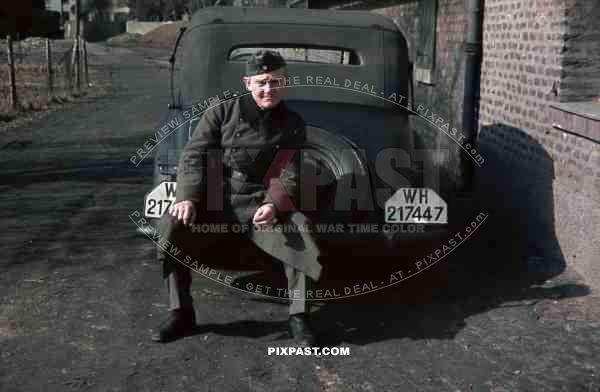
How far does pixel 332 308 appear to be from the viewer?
214 inches

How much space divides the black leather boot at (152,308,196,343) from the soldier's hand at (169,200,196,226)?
0.56 meters

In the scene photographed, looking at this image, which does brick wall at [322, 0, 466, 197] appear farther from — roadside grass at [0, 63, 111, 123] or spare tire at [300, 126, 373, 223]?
roadside grass at [0, 63, 111, 123]

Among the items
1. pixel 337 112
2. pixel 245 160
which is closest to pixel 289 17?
pixel 337 112

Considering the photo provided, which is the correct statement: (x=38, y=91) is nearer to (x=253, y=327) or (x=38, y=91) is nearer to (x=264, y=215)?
(x=253, y=327)

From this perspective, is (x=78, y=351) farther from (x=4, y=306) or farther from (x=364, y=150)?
(x=364, y=150)

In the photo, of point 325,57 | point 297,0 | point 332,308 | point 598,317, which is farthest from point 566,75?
point 297,0

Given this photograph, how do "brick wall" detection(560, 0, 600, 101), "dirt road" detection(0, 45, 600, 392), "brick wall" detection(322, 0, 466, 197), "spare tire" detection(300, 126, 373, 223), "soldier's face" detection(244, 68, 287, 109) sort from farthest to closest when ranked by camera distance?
"brick wall" detection(322, 0, 466, 197) < "brick wall" detection(560, 0, 600, 101) < "spare tire" detection(300, 126, 373, 223) < "soldier's face" detection(244, 68, 287, 109) < "dirt road" detection(0, 45, 600, 392)

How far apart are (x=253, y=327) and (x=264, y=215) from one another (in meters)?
0.82

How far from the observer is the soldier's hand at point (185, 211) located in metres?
4.59

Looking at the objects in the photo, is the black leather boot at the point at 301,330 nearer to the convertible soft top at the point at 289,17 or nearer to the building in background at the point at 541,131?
the building in background at the point at 541,131

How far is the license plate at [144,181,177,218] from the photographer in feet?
17.0

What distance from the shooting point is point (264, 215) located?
4.59 m

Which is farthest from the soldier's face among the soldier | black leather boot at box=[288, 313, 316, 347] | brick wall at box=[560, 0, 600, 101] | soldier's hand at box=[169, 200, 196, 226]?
brick wall at box=[560, 0, 600, 101]

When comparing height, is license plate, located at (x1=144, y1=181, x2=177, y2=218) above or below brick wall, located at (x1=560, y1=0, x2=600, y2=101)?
below
